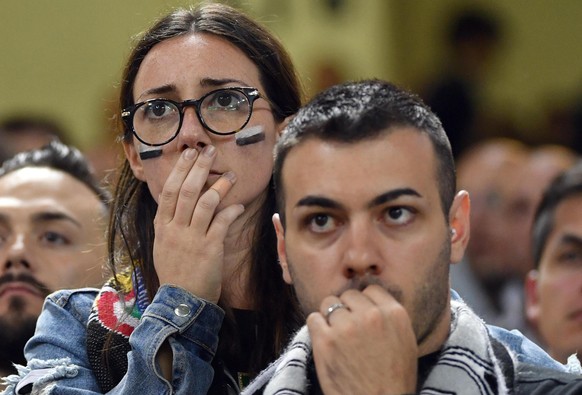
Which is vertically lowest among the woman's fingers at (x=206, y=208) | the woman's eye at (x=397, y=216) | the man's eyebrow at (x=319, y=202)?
the woman's fingers at (x=206, y=208)

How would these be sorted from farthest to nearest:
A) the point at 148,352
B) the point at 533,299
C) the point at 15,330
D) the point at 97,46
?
1. the point at 97,46
2. the point at 533,299
3. the point at 15,330
4. the point at 148,352

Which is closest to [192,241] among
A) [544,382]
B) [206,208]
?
[206,208]

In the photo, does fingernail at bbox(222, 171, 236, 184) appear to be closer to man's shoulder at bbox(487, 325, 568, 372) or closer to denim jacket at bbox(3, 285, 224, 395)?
denim jacket at bbox(3, 285, 224, 395)

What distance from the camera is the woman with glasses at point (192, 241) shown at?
10.9ft

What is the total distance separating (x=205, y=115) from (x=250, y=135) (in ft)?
0.41

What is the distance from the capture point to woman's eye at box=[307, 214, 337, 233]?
112 inches

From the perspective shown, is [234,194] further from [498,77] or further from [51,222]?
[498,77]

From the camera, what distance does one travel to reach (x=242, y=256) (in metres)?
3.57

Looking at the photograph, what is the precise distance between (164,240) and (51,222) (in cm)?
124

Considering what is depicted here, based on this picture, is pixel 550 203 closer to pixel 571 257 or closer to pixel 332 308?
pixel 571 257

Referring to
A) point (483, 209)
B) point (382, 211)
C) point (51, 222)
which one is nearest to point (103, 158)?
point (483, 209)

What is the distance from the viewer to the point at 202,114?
344 cm

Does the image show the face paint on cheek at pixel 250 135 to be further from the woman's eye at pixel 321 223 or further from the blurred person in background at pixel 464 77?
the blurred person in background at pixel 464 77

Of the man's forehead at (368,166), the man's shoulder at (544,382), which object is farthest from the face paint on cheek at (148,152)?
the man's shoulder at (544,382)
